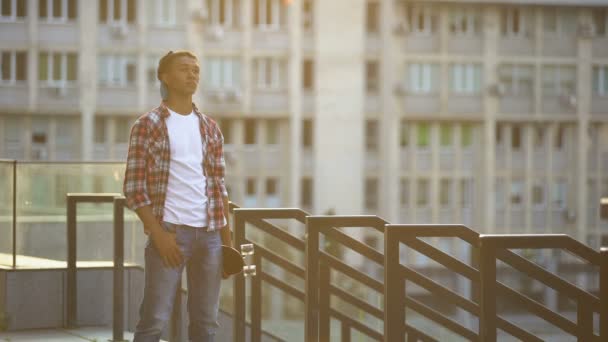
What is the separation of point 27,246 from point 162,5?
46393 millimetres

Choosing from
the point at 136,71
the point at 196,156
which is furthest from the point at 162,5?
the point at 196,156

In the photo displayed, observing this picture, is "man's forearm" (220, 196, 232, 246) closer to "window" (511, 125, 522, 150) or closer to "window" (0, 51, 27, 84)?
"window" (0, 51, 27, 84)

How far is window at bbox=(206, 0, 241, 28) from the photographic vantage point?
55719 millimetres

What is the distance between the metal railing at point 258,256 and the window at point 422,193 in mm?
50576

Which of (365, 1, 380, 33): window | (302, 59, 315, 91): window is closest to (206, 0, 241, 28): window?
(302, 59, 315, 91): window

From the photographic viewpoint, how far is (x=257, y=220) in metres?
7.15

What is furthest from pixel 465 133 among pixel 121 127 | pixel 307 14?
pixel 121 127

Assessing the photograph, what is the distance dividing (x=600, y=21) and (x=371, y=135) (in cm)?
1295

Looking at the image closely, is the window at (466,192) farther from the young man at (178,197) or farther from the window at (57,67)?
the young man at (178,197)

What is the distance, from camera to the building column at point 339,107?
55594 millimetres

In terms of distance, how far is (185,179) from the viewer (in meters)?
5.79

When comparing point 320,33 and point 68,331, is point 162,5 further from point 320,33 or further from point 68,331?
point 68,331

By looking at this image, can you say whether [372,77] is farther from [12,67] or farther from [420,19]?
[12,67]

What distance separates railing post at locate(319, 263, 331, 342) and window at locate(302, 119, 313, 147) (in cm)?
4939
